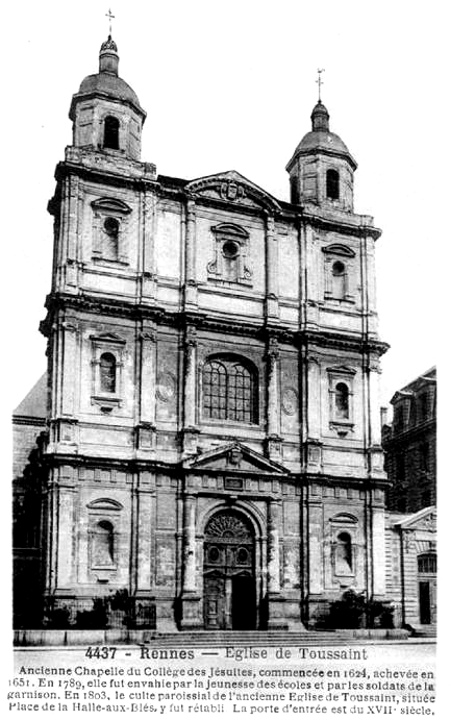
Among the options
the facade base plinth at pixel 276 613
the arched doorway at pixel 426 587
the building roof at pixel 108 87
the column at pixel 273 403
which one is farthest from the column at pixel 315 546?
the building roof at pixel 108 87

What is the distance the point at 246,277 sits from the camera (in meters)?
34.6

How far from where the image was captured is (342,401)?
34938 millimetres

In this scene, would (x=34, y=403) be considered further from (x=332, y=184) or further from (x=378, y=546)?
(x=378, y=546)

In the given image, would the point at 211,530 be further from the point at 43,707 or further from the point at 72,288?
the point at 43,707

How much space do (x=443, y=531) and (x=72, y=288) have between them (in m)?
18.0

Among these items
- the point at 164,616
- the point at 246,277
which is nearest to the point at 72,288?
the point at 246,277

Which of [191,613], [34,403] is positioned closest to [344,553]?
[191,613]

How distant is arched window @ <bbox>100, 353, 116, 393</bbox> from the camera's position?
31.3 meters

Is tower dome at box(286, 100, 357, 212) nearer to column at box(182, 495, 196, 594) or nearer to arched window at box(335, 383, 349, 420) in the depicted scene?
arched window at box(335, 383, 349, 420)

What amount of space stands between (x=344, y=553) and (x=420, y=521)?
160 inches

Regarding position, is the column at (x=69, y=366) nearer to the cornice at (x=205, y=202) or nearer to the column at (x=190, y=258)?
the column at (x=190, y=258)

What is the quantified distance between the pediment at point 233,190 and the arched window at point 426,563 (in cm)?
1438

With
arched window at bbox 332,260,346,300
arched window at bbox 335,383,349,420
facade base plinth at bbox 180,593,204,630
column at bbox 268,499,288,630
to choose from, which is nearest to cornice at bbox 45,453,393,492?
column at bbox 268,499,288,630

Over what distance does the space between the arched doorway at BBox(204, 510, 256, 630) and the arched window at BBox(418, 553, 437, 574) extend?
24.4ft
